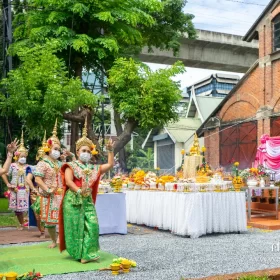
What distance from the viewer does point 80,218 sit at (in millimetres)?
6035

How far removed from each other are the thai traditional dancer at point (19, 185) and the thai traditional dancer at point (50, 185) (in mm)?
2397

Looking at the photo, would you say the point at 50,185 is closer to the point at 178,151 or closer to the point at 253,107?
the point at 253,107

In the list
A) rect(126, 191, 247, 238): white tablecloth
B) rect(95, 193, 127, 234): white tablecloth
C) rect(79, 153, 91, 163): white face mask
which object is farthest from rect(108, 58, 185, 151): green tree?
rect(79, 153, 91, 163): white face mask

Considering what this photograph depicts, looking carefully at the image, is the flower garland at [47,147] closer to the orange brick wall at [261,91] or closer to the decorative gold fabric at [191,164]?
the decorative gold fabric at [191,164]

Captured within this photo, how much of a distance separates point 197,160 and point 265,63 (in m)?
9.30

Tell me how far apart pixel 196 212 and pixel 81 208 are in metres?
2.97

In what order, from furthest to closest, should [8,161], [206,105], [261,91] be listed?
1. [206,105]
2. [261,91]
3. [8,161]

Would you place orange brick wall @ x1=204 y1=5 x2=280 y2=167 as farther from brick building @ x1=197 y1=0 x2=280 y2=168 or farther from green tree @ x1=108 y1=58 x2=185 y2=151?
green tree @ x1=108 y1=58 x2=185 y2=151

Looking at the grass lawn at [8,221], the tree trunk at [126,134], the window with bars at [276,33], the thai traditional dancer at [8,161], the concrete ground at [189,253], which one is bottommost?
the grass lawn at [8,221]

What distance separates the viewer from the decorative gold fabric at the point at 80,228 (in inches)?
235

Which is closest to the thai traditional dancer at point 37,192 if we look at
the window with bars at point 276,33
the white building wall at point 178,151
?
the window with bars at point 276,33

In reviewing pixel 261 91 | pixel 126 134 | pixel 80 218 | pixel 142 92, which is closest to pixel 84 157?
pixel 80 218

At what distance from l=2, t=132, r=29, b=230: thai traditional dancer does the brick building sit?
10.5 metres

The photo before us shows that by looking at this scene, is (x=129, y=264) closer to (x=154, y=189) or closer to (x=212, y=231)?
(x=212, y=231)
